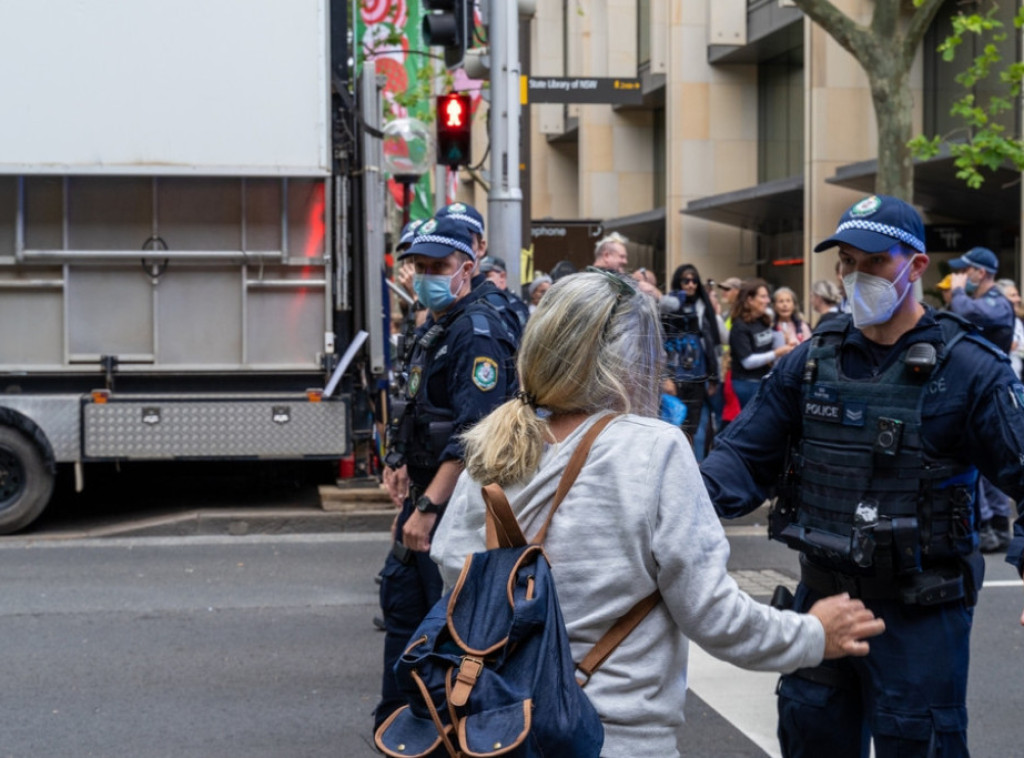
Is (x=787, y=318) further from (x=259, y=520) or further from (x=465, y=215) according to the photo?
(x=465, y=215)

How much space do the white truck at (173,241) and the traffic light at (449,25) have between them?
1.39m

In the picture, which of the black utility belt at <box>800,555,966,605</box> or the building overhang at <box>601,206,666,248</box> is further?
the building overhang at <box>601,206,666,248</box>

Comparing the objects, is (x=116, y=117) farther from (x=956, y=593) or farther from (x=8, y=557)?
(x=956, y=593)

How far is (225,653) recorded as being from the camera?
6977mm

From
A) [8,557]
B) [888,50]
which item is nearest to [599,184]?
[888,50]

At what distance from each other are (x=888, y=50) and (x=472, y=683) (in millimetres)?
12163

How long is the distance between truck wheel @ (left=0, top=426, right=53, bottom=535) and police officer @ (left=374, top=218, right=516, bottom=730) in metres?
5.37

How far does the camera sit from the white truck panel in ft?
32.4

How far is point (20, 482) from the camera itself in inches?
397

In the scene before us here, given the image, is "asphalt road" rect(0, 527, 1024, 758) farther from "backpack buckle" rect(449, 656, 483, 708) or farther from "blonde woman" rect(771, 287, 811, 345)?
"backpack buckle" rect(449, 656, 483, 708)

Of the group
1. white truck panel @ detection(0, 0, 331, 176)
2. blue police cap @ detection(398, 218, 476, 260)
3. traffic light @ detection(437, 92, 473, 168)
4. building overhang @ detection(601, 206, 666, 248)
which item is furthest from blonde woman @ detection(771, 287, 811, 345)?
building overhang @ detection(601, 206, 666, 248)

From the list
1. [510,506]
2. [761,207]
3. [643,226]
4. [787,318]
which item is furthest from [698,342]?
[643,226]

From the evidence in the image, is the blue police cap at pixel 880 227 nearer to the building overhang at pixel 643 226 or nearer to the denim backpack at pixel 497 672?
the denim backpack at pixel 497 672

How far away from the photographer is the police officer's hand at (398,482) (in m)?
5.61
